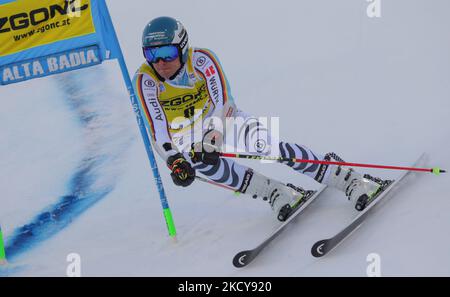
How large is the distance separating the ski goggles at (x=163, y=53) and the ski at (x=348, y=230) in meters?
1.72

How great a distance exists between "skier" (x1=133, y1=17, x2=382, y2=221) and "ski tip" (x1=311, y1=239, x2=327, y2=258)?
689 millimetres

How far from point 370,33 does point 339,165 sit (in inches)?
135

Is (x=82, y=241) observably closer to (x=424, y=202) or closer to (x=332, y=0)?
(x=424, y=202)

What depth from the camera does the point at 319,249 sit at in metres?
4.57

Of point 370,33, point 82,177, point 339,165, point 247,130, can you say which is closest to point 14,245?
point 82,177

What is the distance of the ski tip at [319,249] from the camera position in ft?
15.0

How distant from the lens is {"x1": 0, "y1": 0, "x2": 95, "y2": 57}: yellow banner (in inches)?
216

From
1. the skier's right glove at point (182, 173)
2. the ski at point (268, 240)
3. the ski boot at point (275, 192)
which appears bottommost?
the ski at point (268, 240)

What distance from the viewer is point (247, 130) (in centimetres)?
539
